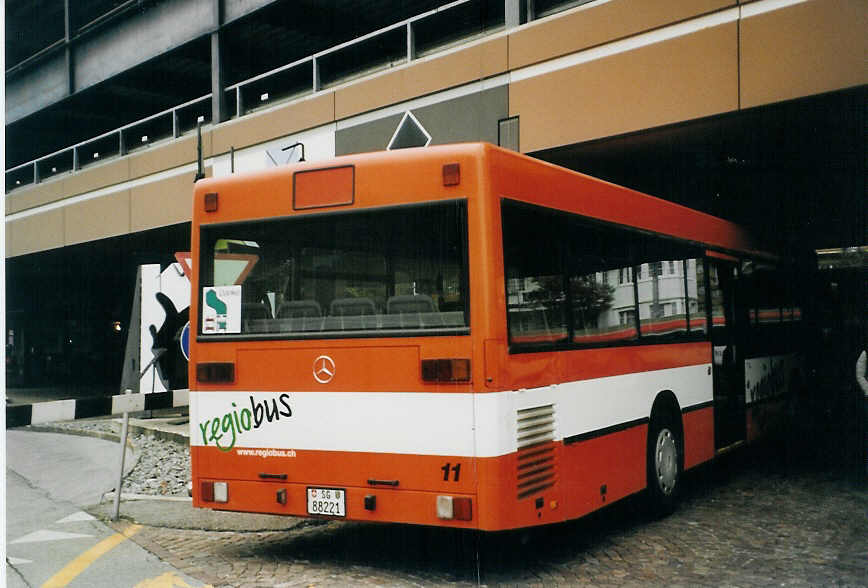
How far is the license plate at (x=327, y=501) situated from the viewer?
621 centimetres

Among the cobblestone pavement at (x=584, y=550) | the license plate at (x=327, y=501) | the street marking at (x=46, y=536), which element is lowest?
the cobblestone pavement at (x=584, y=550)

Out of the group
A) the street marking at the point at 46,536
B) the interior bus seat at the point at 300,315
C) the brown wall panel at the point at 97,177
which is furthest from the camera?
the brown wall panel at the point at 97,177

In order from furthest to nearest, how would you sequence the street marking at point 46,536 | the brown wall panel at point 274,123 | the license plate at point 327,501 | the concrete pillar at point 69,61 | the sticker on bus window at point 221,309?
the concrete pillar at point 69,61
the brown wall panel at point 274,123
the street marking at point 46,536
the sticker on bus window at point 221,309
the license plate at point 327,501

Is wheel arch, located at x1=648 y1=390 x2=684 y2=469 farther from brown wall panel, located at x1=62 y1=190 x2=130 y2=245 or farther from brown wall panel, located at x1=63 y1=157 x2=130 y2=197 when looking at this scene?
brown wall panel, located at x1=63 y1=157 x2=130 y2=197

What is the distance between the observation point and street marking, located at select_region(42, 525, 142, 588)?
20.8ft

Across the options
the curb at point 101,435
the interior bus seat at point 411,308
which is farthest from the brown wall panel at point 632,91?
the curb at point 101,435

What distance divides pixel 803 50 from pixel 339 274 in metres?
6.48

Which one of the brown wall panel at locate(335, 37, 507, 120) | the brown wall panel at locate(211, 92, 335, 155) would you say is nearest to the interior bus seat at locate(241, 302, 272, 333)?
the brown wall panel at locate(335, 37, 507, 120)

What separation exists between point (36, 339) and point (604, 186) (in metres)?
35.3

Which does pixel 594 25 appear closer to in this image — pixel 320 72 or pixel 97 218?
pixel 320 72

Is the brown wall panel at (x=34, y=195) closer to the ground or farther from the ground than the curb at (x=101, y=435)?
farther from the ground

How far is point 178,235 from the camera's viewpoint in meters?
23.5

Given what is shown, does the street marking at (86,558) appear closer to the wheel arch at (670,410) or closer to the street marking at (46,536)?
the street marking at (46,536)

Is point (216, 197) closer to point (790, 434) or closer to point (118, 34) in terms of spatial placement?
point (790, 434)
